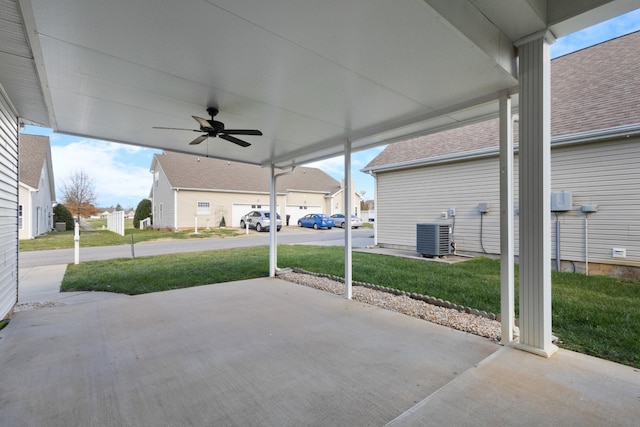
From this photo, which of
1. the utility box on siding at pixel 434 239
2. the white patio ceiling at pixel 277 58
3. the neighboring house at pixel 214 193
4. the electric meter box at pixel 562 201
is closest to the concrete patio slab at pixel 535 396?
the white patio ceiling at pixel 277 58

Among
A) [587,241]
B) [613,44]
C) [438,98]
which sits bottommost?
[587,241]

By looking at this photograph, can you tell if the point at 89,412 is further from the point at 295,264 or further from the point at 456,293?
the point at 295,264

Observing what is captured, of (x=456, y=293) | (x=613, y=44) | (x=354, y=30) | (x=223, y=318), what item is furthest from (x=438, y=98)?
(x=613, y=44)

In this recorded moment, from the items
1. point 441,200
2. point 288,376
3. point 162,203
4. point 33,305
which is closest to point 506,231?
point 288,376

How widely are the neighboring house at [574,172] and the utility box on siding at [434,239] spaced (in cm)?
61

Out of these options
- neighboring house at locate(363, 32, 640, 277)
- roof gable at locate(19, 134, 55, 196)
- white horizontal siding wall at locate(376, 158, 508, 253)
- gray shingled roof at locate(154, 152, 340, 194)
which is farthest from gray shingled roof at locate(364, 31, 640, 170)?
roof gable at locate(19, 134, 55, 196)

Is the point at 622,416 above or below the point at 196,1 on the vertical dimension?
below

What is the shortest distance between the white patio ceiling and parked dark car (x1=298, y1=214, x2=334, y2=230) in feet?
54.3

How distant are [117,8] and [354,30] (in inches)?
61.2

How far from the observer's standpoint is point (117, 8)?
1.93 meters

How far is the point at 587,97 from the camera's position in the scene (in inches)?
274

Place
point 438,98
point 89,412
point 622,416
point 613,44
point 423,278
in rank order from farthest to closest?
1. point 613,44
2. point 423,278
3. point 438,98
4. point 89,412
5. point 622,416

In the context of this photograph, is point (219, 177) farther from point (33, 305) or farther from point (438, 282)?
point (438, 282)

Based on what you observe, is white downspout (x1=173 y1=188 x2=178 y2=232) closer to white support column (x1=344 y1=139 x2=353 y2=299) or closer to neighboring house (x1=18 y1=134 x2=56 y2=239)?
neighboring house (x1=18 y1=134 x2=56 y2=239)
